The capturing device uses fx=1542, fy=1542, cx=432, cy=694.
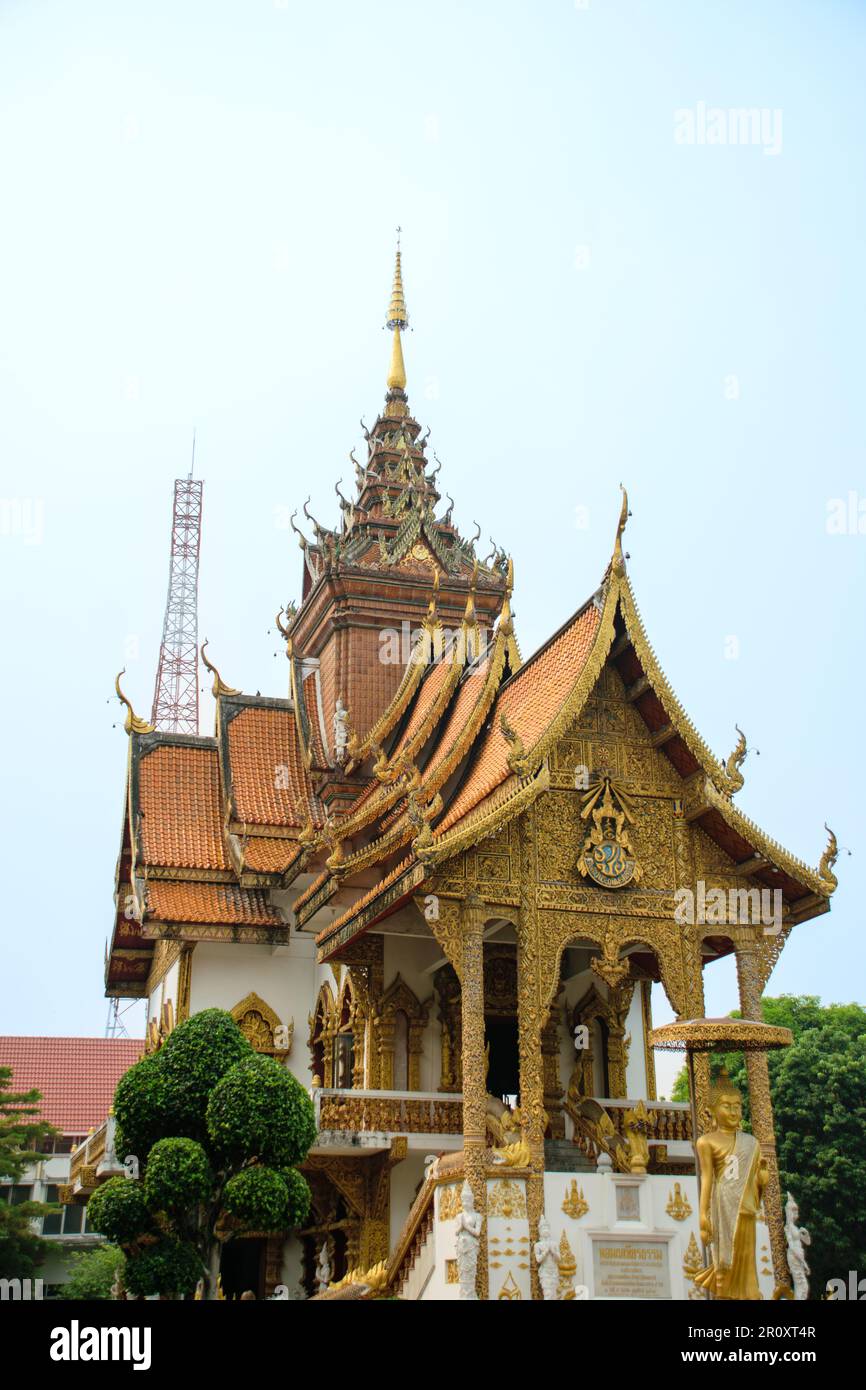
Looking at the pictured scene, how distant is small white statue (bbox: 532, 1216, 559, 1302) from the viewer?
519 inches

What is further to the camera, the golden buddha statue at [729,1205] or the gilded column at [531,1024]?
the gilded column at [531,1024]

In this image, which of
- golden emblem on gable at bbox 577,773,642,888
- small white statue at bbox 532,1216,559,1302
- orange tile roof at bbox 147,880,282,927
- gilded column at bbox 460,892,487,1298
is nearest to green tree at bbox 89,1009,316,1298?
gilded column at bbox 460,892,487,1298

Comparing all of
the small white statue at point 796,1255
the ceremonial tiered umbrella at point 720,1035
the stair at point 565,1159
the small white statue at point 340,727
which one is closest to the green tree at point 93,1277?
the small white statue at point 340,727

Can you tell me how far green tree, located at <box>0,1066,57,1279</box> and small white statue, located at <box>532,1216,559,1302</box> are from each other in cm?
1326

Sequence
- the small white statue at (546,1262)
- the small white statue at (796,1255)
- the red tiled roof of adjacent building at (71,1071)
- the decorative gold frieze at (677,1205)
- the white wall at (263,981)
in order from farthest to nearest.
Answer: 1. the red tiled roof of adjacent building at (71,1071)
2. the white wall at (263,981)
3. the decorative gold frieze at (677,1205)
4. the small white statue at (796,1255)
5. the small white statue at (546,1262)

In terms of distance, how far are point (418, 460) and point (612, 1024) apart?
11522 millimetres

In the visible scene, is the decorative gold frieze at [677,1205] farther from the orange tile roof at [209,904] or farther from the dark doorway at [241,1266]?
the orange tile roof at [209,904]

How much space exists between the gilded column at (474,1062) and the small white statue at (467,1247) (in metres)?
0.15

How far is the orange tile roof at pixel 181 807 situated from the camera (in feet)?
68.3

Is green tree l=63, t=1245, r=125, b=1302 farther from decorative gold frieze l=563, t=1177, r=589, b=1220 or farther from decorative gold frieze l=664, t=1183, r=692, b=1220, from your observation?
decorative gold frieze l=664, t=1183, r=692, b=1220

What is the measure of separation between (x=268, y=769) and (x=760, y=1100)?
31.2ft

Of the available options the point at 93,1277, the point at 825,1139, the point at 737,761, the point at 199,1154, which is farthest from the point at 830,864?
the point at 93,1277

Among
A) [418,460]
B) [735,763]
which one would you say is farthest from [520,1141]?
[418,460]
